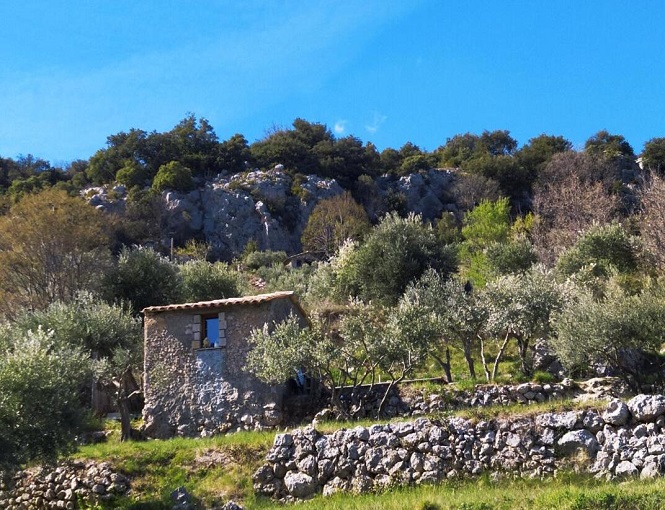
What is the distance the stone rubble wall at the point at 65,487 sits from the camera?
1855 centimetres

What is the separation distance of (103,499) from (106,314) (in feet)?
30.1

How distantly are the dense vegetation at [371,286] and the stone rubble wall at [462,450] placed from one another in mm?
4219

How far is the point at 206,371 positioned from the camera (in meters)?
24.0

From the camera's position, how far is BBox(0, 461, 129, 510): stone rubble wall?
1855 centimetres

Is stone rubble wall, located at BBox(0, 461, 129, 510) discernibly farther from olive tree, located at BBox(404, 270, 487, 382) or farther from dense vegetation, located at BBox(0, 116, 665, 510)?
olive tree, located at BBox(404, 270, 487, 382)

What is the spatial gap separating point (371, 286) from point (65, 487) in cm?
1952

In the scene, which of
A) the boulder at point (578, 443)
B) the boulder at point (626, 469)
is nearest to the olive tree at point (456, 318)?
the boulder at point (578, 443)

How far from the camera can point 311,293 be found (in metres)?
38.3

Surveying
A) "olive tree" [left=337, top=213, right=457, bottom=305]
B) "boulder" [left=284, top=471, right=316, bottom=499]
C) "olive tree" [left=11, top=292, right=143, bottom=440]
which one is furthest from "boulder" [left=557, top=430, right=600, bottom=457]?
"olive tree" [left=337, top=213, right=457, bottom=305]

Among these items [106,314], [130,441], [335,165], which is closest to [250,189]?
[335,165]

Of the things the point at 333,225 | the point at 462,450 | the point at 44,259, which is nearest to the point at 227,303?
the point at 462,450

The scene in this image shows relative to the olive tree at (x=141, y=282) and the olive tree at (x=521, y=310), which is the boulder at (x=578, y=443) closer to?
the olive tree at (x=521, y=310)

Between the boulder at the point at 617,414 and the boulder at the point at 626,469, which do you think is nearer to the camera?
the boulder at the point at 626,469

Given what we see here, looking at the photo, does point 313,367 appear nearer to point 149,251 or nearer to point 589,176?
point 149,251
